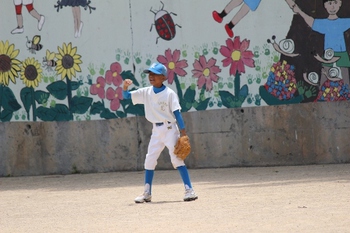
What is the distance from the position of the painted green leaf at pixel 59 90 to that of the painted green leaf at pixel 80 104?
0.64 ft

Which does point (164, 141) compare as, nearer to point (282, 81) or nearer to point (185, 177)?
point (185, 177)

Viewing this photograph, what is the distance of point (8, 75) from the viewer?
1498 cm

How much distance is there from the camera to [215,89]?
558 inches

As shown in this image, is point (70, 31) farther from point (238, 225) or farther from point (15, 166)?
point (238, 225)

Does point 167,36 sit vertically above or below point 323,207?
above

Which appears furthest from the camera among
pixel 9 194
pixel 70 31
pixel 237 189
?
pixel 70 31

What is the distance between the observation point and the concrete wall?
1376 centimetres

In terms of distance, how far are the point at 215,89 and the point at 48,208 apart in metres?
4.98

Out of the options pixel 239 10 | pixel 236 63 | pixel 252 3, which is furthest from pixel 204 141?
pixel 252 3

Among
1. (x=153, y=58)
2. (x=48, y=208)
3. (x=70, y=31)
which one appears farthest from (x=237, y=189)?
(x=70, y=31)

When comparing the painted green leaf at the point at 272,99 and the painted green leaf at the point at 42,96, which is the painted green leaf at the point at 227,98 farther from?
the painted green leaf at the point at 42,96

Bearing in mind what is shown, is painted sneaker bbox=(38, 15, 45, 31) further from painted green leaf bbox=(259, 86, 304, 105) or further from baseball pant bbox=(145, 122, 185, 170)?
baseball pant bbox=(145, 122, 185, 170)

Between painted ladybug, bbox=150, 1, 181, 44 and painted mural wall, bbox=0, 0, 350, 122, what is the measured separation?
2 centimetres

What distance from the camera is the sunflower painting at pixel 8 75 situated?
49.1 feet
